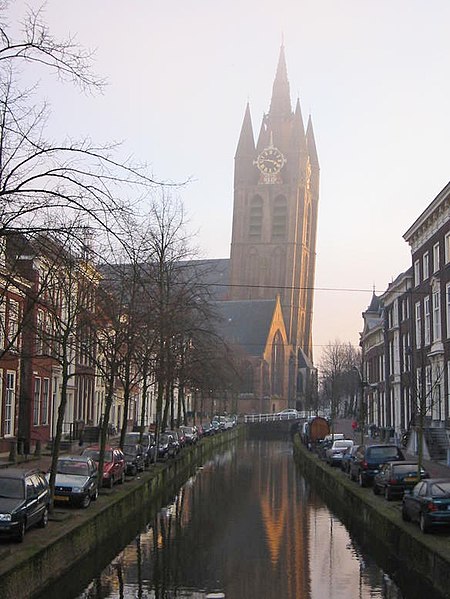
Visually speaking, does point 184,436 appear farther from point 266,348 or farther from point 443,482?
point 266,348

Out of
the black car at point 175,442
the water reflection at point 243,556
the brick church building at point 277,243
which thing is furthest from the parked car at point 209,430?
the brick church building at point 277,243

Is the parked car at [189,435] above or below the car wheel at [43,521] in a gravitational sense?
above

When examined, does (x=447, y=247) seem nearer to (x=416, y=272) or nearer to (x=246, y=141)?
(x=416, y=272)

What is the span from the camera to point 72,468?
24219 mm

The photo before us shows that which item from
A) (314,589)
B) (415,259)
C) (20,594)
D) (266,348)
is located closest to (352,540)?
(314,589)

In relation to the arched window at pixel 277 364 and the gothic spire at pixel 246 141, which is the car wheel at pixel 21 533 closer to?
the arched window at pixel 277 364

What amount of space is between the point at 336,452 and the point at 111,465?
18.7 m

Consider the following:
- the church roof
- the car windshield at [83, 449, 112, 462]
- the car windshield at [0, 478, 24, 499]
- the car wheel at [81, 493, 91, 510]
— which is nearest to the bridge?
the church roof

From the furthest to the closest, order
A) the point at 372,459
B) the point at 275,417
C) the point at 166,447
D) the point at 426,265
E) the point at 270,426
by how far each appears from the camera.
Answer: the point at 275,417 < the point at 270,426 < the point at 166,447 < the point at 426,265 < the point at 372,459

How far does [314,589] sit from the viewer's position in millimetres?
16844

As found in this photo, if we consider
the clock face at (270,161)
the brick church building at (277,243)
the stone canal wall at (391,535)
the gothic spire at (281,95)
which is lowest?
the stone canal wall at (391,535)

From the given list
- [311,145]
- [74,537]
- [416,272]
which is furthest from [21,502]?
[311,145]

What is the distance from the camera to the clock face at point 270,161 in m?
138

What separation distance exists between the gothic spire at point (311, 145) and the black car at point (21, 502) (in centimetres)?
13268
